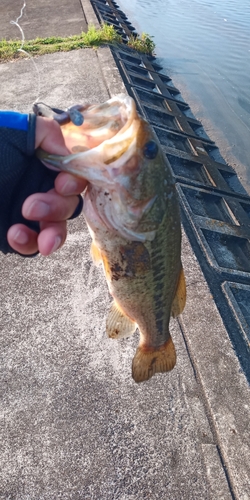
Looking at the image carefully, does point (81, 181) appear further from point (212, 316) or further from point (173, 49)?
point (173, 49)

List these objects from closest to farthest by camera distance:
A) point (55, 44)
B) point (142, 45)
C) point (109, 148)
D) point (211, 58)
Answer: point (109, 148), point (55, 44), point (142, 45), point (211, 58)

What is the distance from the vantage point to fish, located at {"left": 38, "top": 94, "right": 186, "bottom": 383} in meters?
1.75

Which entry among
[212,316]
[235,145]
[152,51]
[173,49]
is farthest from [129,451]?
[173,49]

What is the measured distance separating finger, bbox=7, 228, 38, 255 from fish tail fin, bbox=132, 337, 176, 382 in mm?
1119

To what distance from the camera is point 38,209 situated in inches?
68.3

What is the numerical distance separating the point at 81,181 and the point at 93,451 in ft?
6.44

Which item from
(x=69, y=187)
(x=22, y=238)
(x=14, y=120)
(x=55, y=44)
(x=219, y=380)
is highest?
(x=14, y=120)

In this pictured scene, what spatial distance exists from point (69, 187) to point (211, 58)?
1297 centimetres

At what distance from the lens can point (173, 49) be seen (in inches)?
541

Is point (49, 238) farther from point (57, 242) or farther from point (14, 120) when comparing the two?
point (14, 120)

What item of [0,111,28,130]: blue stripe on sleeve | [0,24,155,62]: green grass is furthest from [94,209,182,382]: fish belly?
[0,24,155,62]: green grass

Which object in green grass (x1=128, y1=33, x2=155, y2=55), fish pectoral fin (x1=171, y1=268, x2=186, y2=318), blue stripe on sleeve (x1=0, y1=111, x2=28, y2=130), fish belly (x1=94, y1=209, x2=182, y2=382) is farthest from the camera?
green grass (x1=128, y1=33, x2=155, y2=55)

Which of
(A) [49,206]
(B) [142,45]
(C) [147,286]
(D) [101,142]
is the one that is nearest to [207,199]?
(C) [147,286]

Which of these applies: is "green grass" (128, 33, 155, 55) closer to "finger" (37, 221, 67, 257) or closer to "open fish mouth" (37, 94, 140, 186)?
"open fish mouth" (37, 94, 140, 186)
